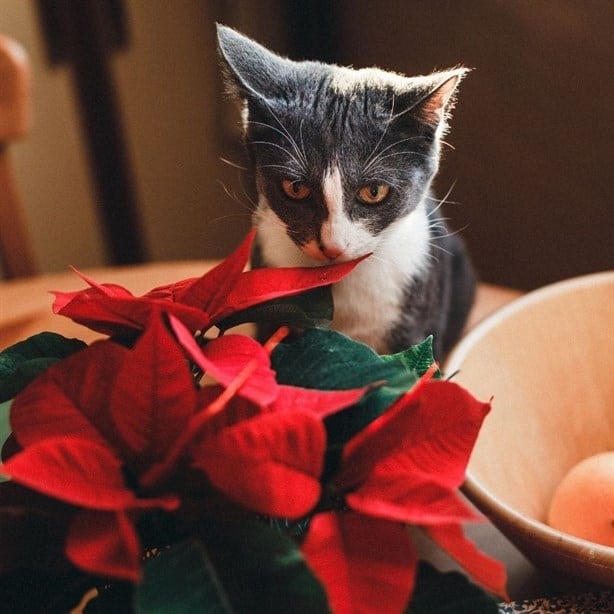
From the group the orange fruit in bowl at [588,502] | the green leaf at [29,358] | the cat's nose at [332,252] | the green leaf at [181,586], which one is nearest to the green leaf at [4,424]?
the green leaf at [29,358]

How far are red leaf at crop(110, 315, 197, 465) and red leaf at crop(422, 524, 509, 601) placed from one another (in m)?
0.12

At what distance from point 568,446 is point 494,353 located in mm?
107

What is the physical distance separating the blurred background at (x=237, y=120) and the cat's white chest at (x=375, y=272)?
58 millimetres

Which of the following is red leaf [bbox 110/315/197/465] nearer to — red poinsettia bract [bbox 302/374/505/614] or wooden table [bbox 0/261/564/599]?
red poinsettia bract [bbox 302/374/505/614]

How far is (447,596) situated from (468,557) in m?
0.02

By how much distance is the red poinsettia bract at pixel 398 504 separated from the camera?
0.30 metres

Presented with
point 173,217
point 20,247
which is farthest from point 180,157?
point 20,247

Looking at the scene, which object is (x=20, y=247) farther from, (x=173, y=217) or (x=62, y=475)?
(x=62, y=475)

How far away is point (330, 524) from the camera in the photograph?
0.32 m

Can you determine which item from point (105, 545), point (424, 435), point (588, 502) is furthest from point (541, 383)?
point (105, 545)

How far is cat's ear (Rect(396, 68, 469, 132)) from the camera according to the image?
565mm

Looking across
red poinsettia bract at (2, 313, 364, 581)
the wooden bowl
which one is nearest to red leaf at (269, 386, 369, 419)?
red poinsettia bract at (2, 313, 364, 581)

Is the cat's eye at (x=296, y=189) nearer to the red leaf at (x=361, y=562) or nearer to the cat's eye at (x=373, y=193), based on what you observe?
the cat's eye at (x=373, y=193)

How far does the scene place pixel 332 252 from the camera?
2.01 ft
